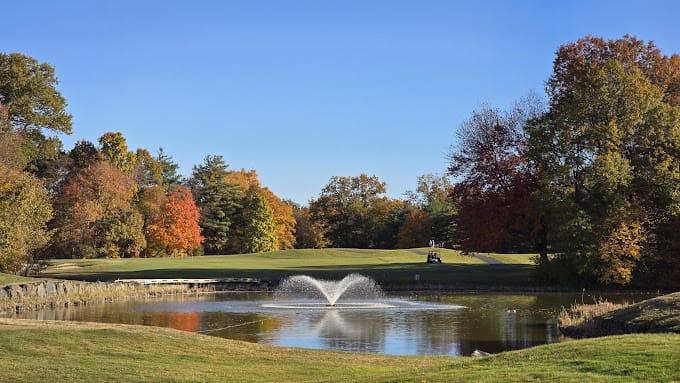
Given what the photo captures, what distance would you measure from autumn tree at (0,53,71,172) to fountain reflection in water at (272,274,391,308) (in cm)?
2721

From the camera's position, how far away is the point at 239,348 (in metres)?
17.5

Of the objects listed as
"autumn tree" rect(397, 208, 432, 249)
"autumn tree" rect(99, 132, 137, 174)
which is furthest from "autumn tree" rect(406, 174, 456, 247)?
"autumn tree" rect(99, 132, 137, 174)

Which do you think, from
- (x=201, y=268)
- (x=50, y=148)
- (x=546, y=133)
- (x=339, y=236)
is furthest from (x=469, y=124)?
(x=339, y=236)

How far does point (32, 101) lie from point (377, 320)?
142 ft

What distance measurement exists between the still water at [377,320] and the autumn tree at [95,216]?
105ft

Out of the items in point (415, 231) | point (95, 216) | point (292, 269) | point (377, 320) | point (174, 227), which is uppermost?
point (415, 231)

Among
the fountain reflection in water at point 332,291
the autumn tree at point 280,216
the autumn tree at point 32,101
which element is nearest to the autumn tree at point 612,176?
the fountain reflection in water at point 332,291

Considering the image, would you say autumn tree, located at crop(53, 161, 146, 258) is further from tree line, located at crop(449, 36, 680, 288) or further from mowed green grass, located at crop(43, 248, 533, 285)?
tree line, located at crop(449, 36, 680, 288)

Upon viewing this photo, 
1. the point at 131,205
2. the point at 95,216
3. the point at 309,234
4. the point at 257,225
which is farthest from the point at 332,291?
the point at 309,234

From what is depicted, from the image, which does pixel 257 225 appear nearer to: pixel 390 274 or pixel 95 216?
pixel 95 216

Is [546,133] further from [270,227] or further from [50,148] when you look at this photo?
[270,227]

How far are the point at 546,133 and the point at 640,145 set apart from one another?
468 cm

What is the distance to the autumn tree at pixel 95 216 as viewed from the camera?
221 feet

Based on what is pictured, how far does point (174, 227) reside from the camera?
7694cm
